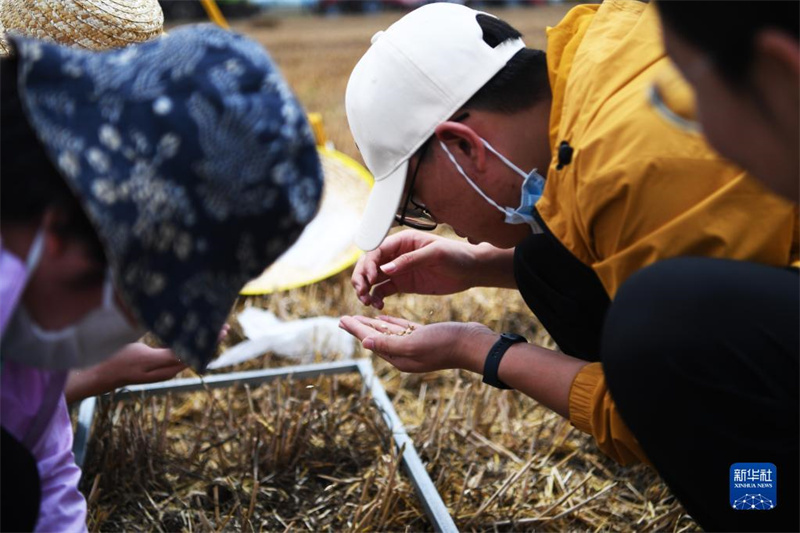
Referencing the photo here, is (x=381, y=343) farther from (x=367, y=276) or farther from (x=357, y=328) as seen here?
(x=367, y=276)

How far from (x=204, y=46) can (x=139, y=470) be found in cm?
100

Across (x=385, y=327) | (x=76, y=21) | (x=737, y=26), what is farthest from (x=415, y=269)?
(x=737, y=26)

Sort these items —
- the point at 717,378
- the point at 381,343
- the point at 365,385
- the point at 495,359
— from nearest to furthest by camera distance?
the point at 717,378, the point at 495,359, the point at 381,343, the point at 365,385

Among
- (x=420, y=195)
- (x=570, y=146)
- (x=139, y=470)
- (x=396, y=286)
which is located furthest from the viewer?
(x=396, y=286)

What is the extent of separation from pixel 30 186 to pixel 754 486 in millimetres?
914

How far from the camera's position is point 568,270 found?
157cm

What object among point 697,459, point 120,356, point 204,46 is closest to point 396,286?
point 120,356

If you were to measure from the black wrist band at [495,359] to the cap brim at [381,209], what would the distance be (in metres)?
0.26

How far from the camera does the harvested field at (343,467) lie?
1.62 metres

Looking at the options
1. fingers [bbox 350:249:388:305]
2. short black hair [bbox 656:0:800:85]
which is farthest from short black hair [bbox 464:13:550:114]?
short black hair [bbox 656:0:800:85]

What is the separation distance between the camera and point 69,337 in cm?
99

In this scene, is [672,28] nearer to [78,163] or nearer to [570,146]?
[570,146]

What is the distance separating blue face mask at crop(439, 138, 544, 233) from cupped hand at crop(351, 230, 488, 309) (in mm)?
356

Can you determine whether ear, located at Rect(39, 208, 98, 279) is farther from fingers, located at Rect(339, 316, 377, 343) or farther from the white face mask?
fingers, located at Rect(339, 316, 377, 343)
